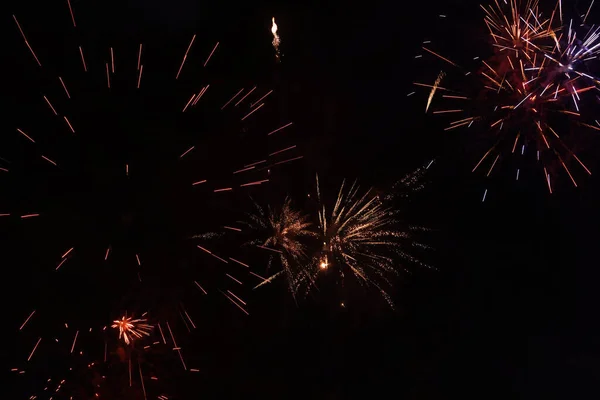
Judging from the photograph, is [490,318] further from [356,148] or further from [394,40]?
[394,40]

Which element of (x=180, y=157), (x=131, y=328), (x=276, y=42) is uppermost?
(x=276, y=42)

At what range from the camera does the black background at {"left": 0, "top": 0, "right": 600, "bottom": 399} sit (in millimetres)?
3449

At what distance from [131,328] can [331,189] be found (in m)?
1.54

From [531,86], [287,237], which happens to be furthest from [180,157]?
[531,86]

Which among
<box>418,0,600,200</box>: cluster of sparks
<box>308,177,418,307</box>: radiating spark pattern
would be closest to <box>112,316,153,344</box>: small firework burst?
<box>308,177,418,307</box>: radiating spark pattern

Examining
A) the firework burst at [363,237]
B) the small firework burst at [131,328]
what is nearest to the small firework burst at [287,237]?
the firework burst at [363,237]

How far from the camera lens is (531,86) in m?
3.52

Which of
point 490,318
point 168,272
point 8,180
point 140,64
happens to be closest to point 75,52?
point 140,64

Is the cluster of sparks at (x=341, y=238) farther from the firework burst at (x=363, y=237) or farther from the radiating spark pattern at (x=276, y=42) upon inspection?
the radiating spark pattern at (x=276, y=42)

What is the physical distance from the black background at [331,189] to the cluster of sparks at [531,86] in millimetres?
155

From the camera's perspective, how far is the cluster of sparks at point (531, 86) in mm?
3383

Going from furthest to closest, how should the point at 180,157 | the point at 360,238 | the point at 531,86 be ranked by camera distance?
the point at 360,238 → the point at 180,157 → the point at 531,86

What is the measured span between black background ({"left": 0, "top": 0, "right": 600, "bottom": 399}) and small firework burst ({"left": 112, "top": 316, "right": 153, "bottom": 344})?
0.29 ft

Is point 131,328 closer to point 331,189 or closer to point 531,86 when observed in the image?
point 331,189
